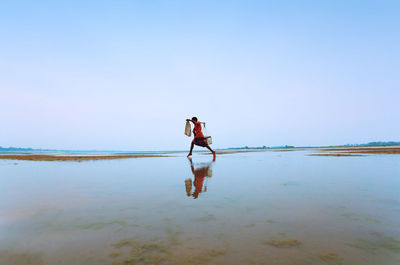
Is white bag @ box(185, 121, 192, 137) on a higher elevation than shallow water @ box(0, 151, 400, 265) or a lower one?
higher

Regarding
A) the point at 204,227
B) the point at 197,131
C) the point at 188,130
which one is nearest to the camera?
the point at 204,227

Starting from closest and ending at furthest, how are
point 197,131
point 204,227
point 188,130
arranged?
1. point 204,227
2. point 197,131
3. point 188,130

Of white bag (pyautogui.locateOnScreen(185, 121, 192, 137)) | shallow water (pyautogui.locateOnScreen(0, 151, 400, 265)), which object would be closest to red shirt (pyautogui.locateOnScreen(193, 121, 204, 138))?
white bag (pyautogui.locateOnScreen(185, 121, 192, 137))

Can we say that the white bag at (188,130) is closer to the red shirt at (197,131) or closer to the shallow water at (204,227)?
the red shirt at (197,131)

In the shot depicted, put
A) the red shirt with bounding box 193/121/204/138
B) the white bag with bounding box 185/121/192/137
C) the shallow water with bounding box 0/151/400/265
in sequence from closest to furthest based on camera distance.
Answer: the shallow water with bounding box 0/151/400/265 < the red shirt with bounding box 193/121/204/138 < the white bag with bounding box 185/121/192/137

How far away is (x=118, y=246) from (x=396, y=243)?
2.26 meters

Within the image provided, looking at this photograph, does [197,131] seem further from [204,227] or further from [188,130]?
[204,227]

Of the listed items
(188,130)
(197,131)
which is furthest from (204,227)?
(188,130)

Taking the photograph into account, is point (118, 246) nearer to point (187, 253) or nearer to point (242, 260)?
point (187, 253)

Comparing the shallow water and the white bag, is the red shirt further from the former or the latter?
the shallow water

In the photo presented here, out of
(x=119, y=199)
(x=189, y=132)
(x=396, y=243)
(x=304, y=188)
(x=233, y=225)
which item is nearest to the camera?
(x=396, y=243)

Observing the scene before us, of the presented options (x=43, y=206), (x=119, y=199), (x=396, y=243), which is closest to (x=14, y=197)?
(x=43, y=206)

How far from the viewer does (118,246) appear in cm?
171

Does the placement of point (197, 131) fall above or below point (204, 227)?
above
